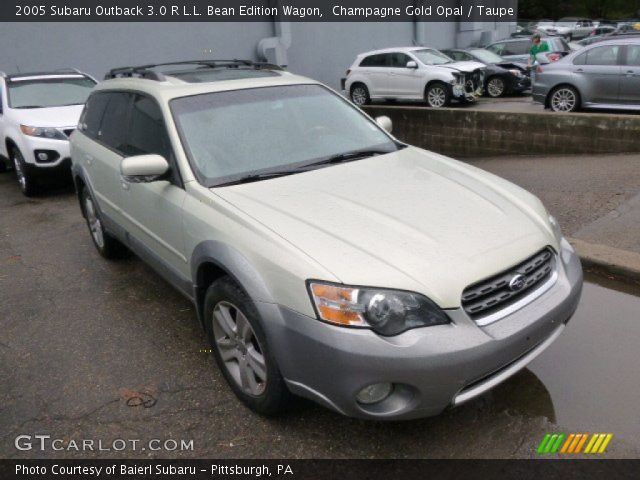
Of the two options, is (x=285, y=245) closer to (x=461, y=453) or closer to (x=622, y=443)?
(x=461, y=453)

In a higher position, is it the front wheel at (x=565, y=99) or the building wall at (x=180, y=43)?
the building wall at (x=180, y=43)

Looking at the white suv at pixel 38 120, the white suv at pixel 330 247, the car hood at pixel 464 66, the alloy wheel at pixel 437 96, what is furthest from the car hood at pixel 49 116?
the car hood at pixel 464 66

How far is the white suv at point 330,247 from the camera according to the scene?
238 centimetres

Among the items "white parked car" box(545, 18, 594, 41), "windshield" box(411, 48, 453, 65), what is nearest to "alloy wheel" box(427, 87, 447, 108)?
"windshield" box(411, 48, 453, 65)

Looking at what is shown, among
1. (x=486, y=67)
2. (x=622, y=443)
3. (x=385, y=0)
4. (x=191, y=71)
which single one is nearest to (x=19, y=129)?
(x=191, y=71)

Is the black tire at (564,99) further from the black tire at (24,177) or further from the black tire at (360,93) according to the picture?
the black tire at (24,177)

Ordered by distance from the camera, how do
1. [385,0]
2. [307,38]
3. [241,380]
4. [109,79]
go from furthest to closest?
[385,0]
[307,38]
[109,79]
[241,380]

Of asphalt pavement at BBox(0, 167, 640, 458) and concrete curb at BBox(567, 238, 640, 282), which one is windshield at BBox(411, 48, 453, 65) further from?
asphalt pavement at BBox(0, 167, 640, 458)

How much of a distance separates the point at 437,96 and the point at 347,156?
1160cm

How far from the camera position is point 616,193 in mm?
6176

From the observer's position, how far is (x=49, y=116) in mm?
8172

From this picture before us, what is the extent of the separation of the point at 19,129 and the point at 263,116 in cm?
577

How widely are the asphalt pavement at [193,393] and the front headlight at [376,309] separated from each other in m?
0.72

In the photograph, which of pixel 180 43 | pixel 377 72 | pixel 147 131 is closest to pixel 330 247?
pixel 147 131
